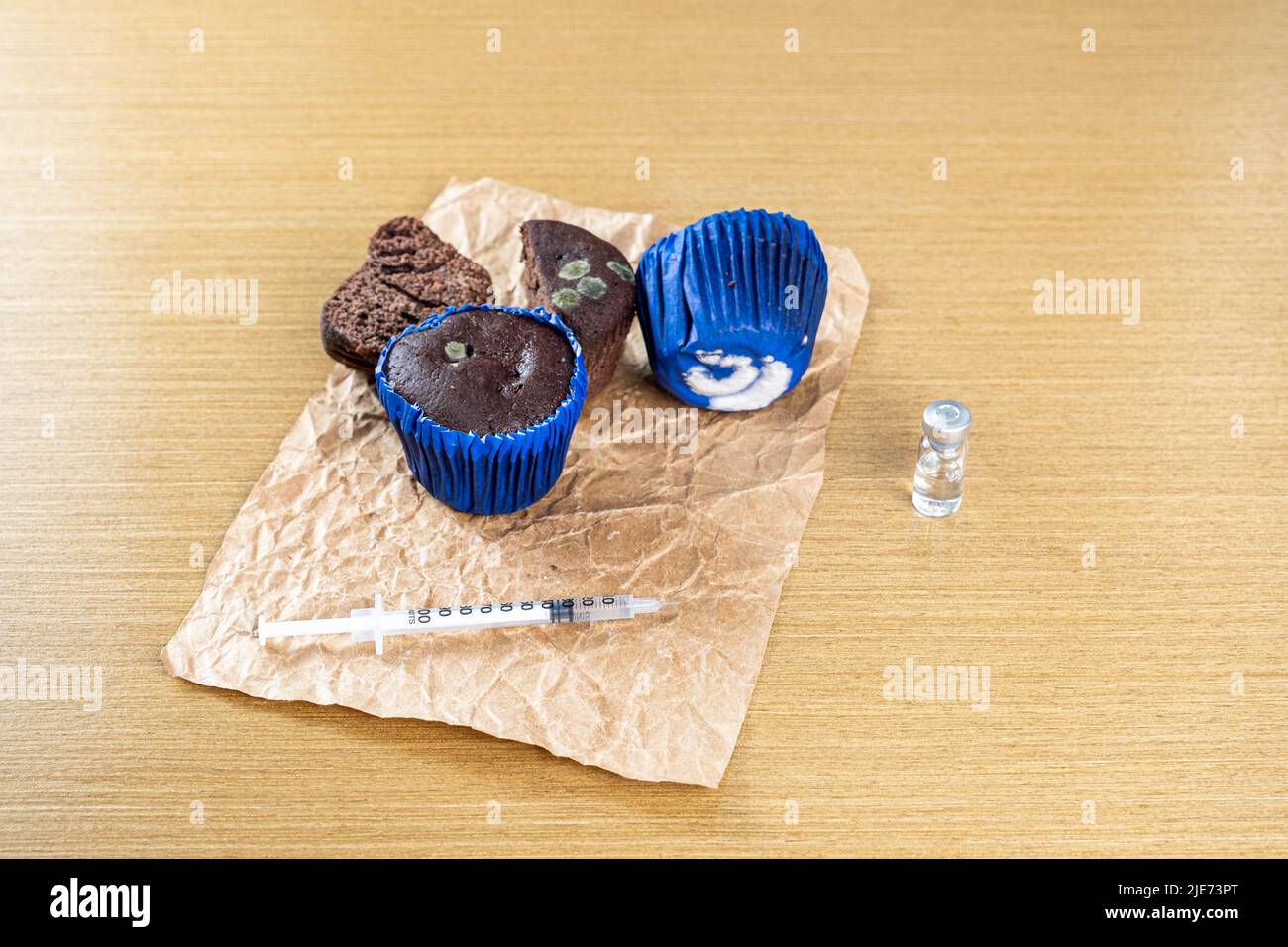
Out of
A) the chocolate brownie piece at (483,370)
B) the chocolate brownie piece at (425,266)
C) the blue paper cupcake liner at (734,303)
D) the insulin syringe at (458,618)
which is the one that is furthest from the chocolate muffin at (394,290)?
the insulin syringe at (458,618)

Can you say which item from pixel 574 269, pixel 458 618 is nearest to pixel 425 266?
pixel 574 269

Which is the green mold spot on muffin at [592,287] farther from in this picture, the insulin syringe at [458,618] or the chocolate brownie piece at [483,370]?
the insulin syringe at [458,618]

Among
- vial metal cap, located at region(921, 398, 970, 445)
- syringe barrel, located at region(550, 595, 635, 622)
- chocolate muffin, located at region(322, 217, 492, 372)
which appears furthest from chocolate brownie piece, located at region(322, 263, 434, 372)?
vial metal cap, located at region(921, 398, 970, 445)

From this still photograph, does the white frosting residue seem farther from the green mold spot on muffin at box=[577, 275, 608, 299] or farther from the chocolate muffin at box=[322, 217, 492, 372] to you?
the chocolate muffin at box=[322, 217, 492, 372]

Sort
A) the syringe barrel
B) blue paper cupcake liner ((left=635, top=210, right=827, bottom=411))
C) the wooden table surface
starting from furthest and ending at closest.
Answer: blue paper cupcake liner ((left=635, top=210, right=827, bottom=411)) < the syringe barrel < the wooden table surface

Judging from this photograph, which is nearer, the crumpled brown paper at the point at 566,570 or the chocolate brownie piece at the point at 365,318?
the crumpled brown paper at the point at 566,570

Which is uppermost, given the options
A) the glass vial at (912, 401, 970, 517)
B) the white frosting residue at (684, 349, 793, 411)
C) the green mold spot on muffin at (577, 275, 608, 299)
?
the green mold spot on muffin at (577, 275, 608, 299)
